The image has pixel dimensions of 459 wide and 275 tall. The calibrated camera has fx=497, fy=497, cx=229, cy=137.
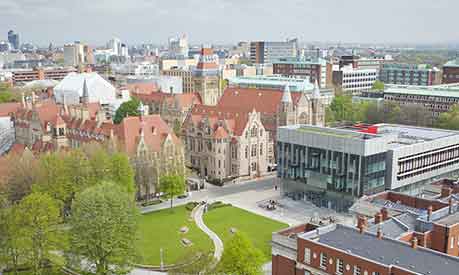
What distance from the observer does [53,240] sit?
2240 inches

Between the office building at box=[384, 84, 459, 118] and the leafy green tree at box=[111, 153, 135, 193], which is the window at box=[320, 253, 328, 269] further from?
the office building at box=[384, 84, 459, 118]

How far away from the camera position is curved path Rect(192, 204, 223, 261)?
67.4 m

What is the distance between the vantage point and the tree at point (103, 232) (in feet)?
179

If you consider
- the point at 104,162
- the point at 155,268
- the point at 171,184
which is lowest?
the point at 155,268

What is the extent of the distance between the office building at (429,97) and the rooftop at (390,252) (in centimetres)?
11899

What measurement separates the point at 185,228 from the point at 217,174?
32.5 metres

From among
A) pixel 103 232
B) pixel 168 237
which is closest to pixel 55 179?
pixel 168 237

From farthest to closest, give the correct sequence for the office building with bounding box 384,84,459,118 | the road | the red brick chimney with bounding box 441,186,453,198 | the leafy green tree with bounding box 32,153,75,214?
1. the office building with bounding box 384,84,459,118
2. the road
3. the leafy green tree with bounding box 32,153,75,214
4. the red brick chimney with bounding box 441,186,453,198

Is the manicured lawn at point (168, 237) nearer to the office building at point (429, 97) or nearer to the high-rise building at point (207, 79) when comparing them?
the high-rise building at point (207, 79)

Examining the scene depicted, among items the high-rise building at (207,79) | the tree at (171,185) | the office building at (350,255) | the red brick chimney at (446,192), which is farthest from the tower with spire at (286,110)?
the office building at (350,255)

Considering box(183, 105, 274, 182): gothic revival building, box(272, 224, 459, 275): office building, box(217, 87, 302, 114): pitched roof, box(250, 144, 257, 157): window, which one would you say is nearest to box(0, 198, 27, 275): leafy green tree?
box(272, 224, 459, 275): office building

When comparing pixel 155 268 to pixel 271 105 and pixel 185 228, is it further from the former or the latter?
pixel 271 105

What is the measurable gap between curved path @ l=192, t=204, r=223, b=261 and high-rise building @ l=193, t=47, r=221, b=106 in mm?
65370

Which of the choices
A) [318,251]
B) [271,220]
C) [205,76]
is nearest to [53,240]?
[318,251]
